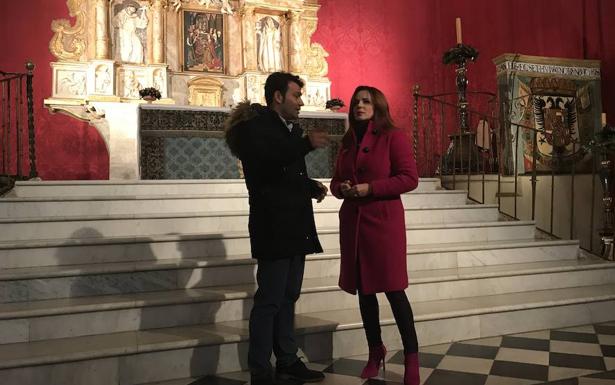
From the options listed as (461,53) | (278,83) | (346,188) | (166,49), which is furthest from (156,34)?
(346,188)

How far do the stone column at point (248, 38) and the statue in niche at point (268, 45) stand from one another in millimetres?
114

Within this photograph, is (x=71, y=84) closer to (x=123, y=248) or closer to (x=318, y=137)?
(x=123, y=248)

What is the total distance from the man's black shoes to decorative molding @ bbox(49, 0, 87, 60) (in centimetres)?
552

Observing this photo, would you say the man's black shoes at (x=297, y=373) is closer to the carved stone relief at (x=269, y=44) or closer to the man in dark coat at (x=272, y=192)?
the man in dark coat at (x=272, y=192)

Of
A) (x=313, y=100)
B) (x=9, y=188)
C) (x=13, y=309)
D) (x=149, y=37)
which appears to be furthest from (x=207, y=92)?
(x=13, y=309)

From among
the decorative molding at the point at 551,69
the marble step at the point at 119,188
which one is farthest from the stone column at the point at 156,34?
the decorative molding at the point at 551,69

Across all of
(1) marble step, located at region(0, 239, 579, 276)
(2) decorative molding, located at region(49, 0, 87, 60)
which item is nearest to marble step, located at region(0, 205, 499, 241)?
(1) marble step, located at region(0, 239, 579, 276)

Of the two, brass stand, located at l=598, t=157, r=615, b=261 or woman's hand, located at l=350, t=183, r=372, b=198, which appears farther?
brass stand, located at l=598, t=157, r=615, b=261

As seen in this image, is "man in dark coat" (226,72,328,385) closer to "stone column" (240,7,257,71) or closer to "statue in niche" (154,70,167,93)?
"statue in niche" (154,70,167,93)

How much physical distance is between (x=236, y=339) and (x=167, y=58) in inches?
201

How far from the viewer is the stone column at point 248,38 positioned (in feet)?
22.1

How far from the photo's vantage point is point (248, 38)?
22.2 feet

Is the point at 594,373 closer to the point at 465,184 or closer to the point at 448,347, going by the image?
the point at 448,347

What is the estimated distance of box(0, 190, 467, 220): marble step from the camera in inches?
135
